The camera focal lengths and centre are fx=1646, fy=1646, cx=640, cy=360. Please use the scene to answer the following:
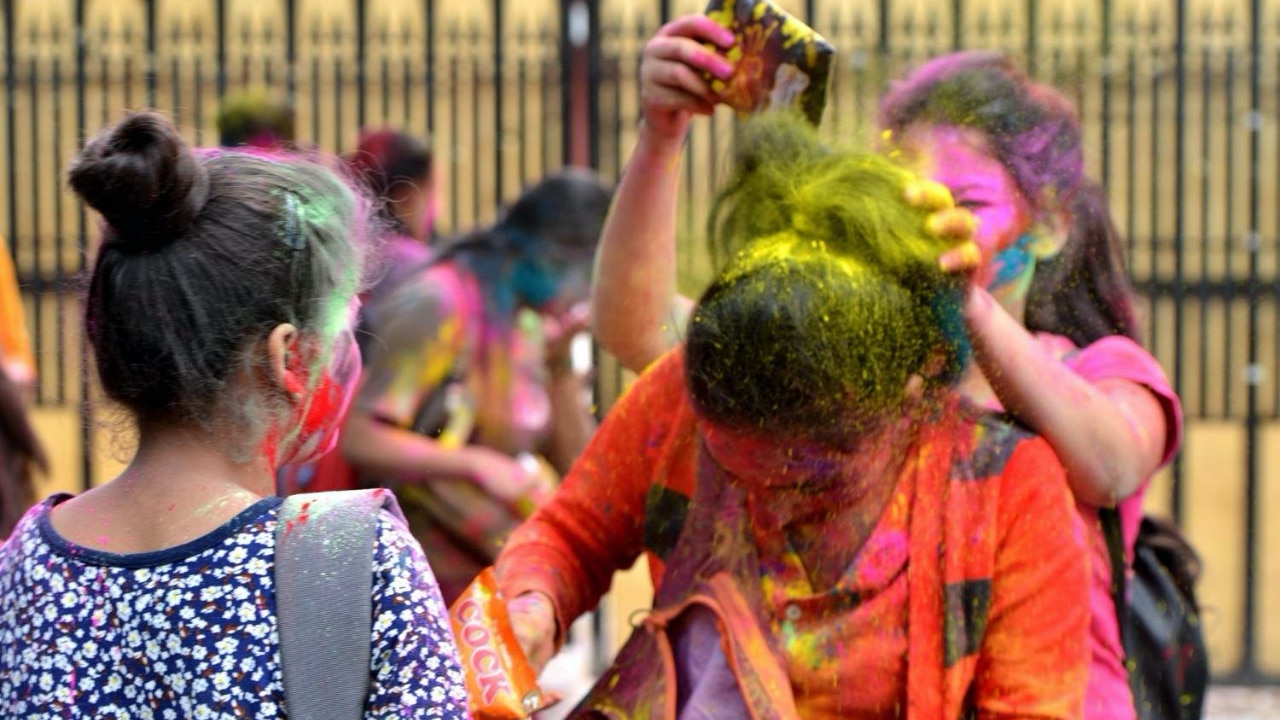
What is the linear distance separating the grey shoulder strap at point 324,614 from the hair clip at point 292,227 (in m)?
0.26

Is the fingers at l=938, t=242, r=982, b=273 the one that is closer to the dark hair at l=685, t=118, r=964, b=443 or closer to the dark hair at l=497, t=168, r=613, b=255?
the dark hair at l=685, t=118, r=964, b=443

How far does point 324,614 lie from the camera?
57.0 inches

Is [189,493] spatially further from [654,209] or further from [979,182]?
[979,182]

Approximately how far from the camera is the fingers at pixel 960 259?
186 centimetres

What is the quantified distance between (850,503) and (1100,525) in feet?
1.27

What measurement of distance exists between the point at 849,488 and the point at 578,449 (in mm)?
2090

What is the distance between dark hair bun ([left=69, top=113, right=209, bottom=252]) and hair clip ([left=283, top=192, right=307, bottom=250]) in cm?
8

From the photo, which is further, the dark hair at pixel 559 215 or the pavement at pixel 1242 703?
the pavement at pixel 1242 703

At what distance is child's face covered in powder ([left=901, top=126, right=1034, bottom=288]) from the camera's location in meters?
2.05

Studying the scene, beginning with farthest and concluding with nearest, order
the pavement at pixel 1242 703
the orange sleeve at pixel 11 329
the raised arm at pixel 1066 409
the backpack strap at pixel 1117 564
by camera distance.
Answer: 1. the pavement at pixel 1242 703
2. the orange sleeve at pixel 11 329
3. the backpack strap at pixel 1117 564
4. the raised arm at pixel 1066 409

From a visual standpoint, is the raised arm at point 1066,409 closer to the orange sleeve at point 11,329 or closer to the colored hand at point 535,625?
the colored hand at point 535,625

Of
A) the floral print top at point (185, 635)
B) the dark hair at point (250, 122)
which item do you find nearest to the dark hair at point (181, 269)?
the floral print top at point (185, 635)

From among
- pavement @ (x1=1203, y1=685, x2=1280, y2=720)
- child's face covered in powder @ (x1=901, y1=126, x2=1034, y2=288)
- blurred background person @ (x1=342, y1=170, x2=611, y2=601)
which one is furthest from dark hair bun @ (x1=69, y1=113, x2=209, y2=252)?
pavement @ (x1=1203, y1=685, x2=1280, y2=720)

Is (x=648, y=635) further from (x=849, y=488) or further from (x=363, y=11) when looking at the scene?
(x=363, y=11)
